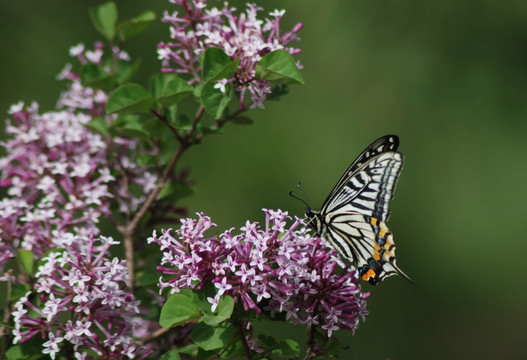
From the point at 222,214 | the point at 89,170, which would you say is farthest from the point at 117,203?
the point at 222,214

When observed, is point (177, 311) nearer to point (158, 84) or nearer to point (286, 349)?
point (286, 349)

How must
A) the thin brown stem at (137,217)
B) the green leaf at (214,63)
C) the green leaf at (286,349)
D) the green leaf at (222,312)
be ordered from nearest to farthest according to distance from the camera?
the green leaf at (222,312), the green leaf at (286,349), the green leaf at (214,63), the thin brown stem at (137,217)

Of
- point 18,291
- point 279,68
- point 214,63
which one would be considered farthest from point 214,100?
point 18,291

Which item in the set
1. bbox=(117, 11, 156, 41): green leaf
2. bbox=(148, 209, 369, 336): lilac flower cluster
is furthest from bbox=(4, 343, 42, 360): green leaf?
bbox=(117, 11, 156, 41): green leaf

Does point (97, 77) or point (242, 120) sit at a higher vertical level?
point (97, 77)

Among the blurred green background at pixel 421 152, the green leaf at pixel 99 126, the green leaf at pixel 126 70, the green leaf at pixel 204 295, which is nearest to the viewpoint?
the green leaf at pixel 204 295

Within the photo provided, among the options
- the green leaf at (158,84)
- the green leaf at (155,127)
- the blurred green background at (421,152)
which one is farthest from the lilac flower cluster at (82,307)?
the blurred green background at (421,152)

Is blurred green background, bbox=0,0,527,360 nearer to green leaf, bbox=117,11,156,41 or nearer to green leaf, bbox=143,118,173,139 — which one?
green leaf, bbox=117,11,156,41

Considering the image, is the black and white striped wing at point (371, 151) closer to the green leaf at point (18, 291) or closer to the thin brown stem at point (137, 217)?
the thin brown stem at point (137, 217)
